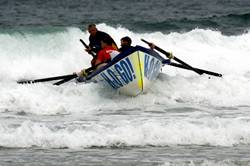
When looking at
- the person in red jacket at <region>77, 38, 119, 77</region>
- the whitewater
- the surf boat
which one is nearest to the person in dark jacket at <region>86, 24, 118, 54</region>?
the person in red jacket at <region>77, 38, 119, 77</region>

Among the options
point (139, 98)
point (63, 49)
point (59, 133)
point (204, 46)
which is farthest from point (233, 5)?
point (59, 133)

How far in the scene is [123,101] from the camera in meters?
16.0

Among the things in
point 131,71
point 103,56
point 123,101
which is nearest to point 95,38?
point 103,56

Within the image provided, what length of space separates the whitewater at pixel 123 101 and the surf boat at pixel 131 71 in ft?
0.97

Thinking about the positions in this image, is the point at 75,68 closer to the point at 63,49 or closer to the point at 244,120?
the point at 63,49

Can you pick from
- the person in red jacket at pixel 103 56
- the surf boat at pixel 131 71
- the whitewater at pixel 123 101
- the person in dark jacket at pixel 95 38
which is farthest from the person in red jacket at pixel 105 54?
the person in dark jacket at pixel 95 38

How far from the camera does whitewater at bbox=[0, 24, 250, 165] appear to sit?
41.7 feet

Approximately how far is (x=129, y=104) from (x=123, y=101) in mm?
262

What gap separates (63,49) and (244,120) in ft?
28.5

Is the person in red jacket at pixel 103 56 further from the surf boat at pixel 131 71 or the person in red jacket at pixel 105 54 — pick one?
the surf boat at pixel 131 71

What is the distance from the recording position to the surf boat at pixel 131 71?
15328 millimetres

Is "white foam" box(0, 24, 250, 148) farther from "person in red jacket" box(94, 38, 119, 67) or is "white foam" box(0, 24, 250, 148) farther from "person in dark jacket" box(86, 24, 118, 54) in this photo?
"person in dark jacket" box(86, 24, 118, 54)

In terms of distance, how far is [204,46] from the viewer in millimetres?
22516

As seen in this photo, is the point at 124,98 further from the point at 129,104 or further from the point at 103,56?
the point at 103,56
